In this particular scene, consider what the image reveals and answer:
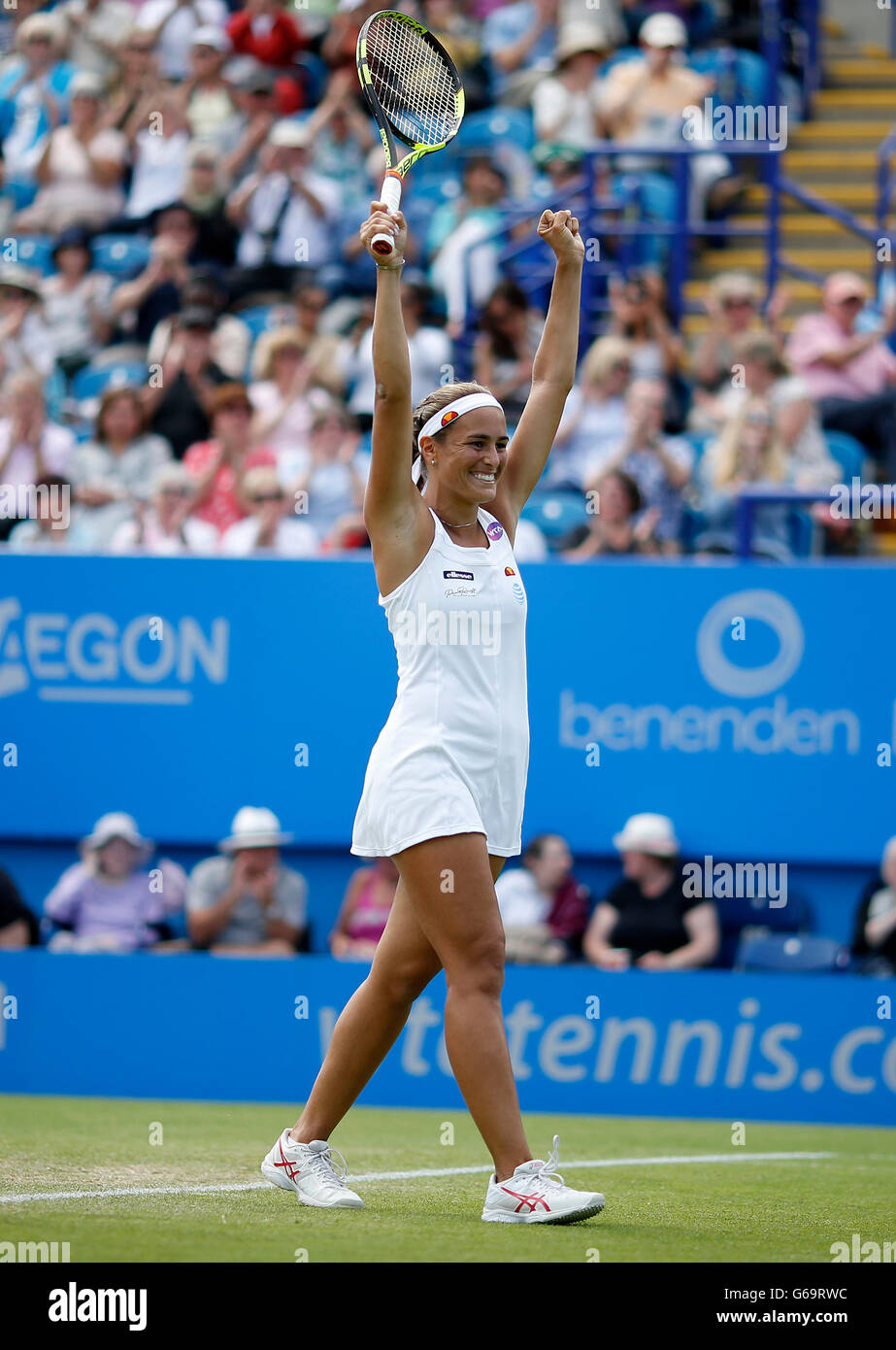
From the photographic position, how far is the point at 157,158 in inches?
511

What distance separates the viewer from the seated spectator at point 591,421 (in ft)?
33.5

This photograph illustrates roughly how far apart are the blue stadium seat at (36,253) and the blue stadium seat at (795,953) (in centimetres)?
699

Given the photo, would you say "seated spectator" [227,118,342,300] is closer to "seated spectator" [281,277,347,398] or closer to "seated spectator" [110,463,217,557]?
"seated spectator" [281,277,347,398]

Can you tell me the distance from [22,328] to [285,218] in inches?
70.0

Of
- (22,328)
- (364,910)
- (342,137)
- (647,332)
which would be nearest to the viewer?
(364,910)

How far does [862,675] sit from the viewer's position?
8508 mm

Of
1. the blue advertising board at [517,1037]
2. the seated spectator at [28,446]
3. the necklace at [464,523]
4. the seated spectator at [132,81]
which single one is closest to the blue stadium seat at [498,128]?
the seated spectator at [132,81]

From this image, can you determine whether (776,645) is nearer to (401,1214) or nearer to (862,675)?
(862,675)

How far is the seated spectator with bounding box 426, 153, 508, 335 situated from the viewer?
1129 cm

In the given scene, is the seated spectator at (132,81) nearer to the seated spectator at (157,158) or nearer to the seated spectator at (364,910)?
the seated spectator at (157,158)
